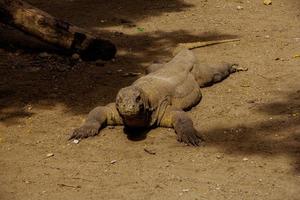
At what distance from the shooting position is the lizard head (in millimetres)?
5613

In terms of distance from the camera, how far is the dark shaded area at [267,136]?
17.7 feet

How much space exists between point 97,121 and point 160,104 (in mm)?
669

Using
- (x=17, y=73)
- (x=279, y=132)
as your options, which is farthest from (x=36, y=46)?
(x=279, y=132)

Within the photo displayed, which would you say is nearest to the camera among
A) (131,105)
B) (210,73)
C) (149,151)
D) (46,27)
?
(149,151)

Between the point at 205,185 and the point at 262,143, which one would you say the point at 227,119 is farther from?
the point at 205,185

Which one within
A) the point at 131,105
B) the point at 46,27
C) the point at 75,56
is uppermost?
the point at 46,27

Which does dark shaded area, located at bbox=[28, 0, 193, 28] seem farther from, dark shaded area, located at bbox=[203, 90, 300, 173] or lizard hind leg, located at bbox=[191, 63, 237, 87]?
dark shaded area, located at bbox=[203, 90, 300, 173]

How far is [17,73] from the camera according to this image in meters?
7.63

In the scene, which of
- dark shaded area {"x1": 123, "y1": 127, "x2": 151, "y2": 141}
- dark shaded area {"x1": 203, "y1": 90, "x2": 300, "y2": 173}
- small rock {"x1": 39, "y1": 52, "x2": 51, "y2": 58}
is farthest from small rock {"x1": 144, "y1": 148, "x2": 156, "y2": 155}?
small rock {"x1": 39, "y1": 52, "x2": 51, "y2": 58}

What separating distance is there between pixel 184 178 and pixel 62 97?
2459 millimetres

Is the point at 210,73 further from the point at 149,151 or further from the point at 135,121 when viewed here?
the point at 149,151

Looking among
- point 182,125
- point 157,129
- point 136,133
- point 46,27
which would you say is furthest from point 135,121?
point 46,27

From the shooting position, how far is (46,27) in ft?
24.8

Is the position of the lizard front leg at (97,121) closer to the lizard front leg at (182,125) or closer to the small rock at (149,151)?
the lizard front leg at (182,125)
